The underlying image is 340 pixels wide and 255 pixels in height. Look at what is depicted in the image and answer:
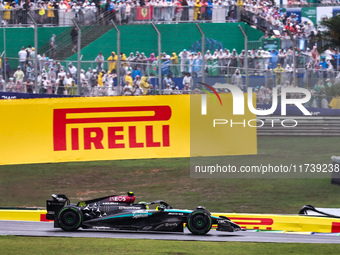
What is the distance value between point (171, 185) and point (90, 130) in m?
2.10

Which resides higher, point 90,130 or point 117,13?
point 117,13

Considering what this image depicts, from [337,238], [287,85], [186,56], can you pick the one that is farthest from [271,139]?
[337,238]

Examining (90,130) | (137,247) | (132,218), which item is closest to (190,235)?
(132,218)

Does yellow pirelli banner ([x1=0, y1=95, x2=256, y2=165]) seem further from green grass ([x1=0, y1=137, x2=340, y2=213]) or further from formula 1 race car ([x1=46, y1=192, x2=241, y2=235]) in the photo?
formula 1 race car ([x1=46, y1=192, x2=241, y2=235])

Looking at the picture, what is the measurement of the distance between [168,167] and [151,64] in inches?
169

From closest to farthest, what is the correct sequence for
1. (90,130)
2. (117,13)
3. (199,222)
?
(199,222)
(90,130)
(117,13)

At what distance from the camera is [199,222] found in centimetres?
955

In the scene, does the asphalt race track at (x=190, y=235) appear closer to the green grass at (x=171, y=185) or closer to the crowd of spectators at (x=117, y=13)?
the green grass at (x=171, y=185)

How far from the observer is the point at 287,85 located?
18594 millimetres

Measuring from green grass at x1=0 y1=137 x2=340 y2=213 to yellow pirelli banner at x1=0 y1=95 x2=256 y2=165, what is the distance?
534mm

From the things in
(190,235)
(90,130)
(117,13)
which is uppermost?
(117,13)

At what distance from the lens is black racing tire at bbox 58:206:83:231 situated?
9625 mm

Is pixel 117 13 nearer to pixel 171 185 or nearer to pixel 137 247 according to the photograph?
pixel 171 185

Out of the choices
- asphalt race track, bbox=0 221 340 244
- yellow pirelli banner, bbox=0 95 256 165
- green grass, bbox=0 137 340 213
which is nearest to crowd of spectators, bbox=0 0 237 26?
green grass, bbox=0 137 340 213
